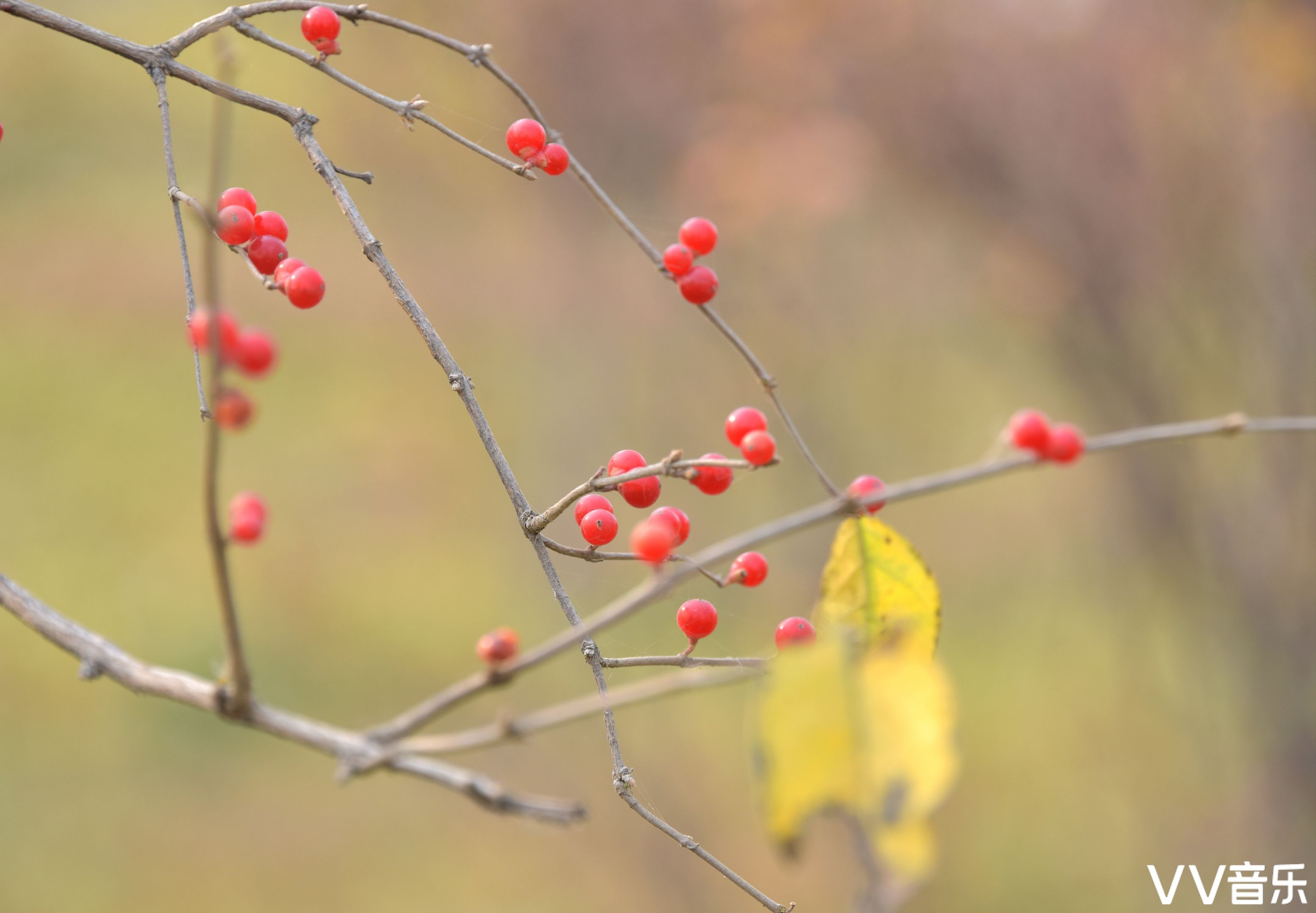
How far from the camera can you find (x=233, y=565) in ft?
17.4

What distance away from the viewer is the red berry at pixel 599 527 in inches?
38.5

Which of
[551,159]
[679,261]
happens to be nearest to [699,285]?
[679,261]

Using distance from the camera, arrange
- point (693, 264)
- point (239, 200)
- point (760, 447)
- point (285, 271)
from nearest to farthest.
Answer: point (760, 447)
point (285, 271)
point (239, 200)
point (693, 264)

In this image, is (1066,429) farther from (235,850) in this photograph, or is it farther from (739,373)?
(739,373)

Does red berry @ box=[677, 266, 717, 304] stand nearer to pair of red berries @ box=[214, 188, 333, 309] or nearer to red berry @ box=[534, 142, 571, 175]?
red berry @ box=[534, 142, 571, 175]

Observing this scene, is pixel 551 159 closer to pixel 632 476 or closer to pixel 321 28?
pixel 321 28

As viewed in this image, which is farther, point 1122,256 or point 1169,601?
point 1169,601

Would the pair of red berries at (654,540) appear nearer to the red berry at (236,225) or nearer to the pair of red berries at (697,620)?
the pair of red berries at (697,620)

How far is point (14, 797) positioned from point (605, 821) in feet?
6.89

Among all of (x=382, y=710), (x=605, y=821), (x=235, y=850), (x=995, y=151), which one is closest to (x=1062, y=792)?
(x=605, y=821)

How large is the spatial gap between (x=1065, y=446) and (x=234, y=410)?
61 centimetres

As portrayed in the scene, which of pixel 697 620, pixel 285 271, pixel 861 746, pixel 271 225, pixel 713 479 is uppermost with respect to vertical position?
pixel 271 225

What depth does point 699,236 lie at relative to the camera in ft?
3.78

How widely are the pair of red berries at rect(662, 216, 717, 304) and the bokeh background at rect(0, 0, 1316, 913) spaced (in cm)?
132
